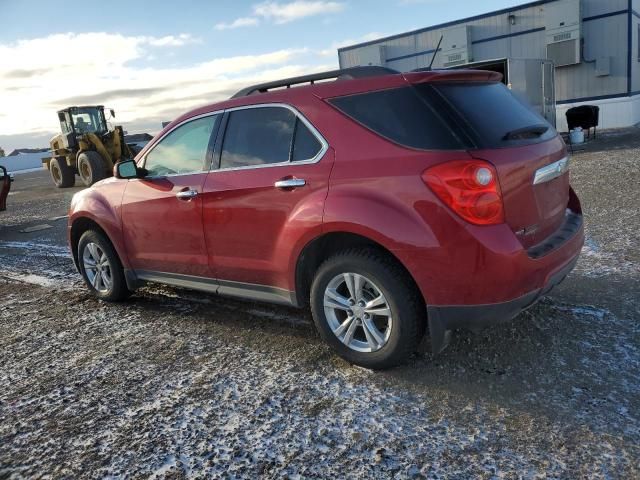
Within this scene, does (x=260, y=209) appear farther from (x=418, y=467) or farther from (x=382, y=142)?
(x=418, y=467)

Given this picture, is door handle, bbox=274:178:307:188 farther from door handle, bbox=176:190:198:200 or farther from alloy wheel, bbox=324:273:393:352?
door handle, bbox=176:190:198:200

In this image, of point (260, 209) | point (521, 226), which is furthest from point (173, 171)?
point (521, 226)

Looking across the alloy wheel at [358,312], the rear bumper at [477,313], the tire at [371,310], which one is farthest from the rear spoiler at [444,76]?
the rear bumper at [477,313]

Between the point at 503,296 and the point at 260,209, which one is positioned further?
the point at 260,209

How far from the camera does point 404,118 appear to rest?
2.94m

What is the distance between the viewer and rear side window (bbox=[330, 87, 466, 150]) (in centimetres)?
281

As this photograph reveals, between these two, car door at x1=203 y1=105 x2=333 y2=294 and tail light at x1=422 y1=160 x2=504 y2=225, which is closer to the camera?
tail light at x1=422 y1=160 x2=504 y2=225

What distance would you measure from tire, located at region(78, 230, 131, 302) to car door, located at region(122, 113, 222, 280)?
0.32 metres

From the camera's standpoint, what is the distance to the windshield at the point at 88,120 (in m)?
19.4

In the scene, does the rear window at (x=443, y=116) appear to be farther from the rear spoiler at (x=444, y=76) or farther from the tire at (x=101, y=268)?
the tire at (x=101, y=268)

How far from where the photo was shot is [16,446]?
2.76m

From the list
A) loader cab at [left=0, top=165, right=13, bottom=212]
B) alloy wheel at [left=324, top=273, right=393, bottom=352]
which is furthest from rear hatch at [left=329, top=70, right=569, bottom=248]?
A: loader cab at [left=0, top=165, right=13, bottom=212]

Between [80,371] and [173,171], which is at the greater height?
[173,171]

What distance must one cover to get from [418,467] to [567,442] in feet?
2.37
